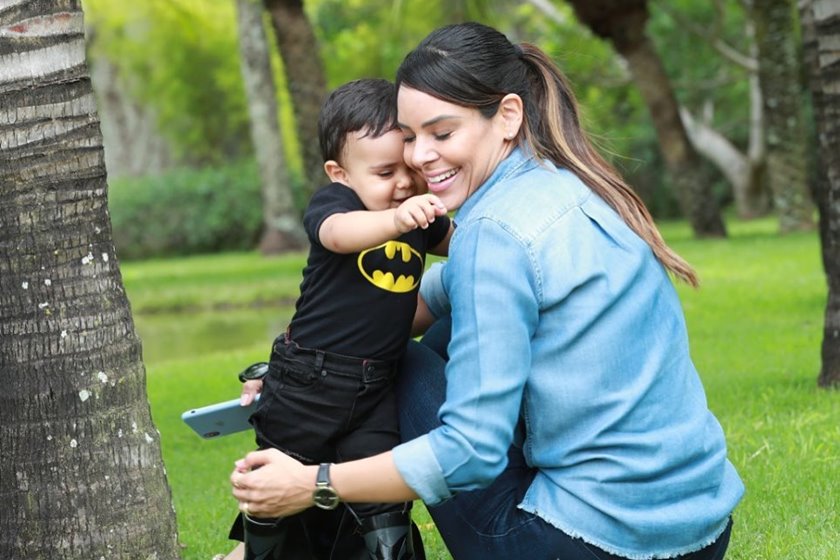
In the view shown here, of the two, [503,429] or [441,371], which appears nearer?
[503,429]

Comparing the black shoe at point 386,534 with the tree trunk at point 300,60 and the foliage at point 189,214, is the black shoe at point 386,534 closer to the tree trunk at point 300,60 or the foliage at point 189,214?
the tree trunk at point 300,60

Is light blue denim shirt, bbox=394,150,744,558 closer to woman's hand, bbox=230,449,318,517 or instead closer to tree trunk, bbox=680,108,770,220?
woman's hand, bbox=230,449,318,517

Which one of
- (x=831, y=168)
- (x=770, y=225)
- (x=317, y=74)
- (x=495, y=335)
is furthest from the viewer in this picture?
(x=770, y=225)

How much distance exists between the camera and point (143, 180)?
98.2ft

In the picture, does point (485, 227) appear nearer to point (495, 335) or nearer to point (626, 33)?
point (495, 335)

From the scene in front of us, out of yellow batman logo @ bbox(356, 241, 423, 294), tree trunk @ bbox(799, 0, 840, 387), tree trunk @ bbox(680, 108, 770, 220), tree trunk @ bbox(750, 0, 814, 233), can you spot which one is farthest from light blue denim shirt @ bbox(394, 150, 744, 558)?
tree trunk @ bbox(680, 108, 770, 220)

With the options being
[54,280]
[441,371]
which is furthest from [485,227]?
[54,280]

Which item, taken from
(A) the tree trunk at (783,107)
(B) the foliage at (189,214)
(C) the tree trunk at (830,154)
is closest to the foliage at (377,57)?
(B) the foliage at (189,214)

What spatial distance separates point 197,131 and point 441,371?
3489 cm

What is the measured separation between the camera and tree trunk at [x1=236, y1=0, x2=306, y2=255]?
22609 millimetres

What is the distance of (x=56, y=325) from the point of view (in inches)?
140

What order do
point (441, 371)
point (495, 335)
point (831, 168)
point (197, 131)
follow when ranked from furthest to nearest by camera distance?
point (197, 131)
point (831, 168)
point (441, 371)
point (495, 335)

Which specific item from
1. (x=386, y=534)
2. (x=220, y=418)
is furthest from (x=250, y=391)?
(x=386, y=534)

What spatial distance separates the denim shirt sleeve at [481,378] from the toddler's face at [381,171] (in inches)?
32.1
